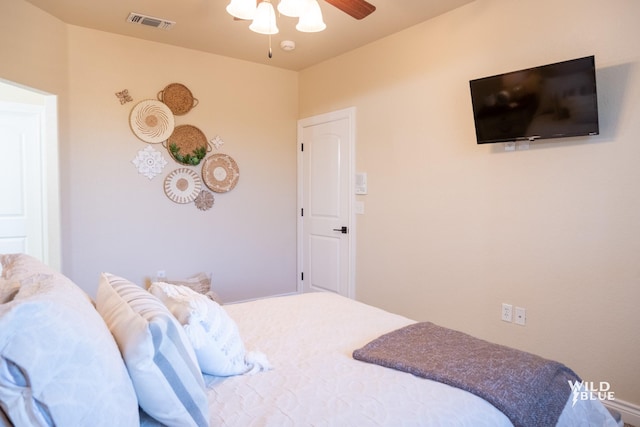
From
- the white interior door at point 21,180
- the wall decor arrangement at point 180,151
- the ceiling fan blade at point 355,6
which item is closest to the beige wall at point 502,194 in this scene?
the ceiling fan blade at point 355,6

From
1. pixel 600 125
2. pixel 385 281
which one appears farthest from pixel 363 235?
pixel 600 125

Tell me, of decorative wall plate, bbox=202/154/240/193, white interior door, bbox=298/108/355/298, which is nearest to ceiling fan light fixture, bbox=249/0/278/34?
white interior door, bbox=298/108/355/298

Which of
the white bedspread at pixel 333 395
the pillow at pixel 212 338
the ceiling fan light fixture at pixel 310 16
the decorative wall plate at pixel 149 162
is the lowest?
the white bedspread at pixel 333 395

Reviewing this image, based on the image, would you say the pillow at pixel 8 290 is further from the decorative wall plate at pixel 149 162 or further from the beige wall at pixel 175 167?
the decorative wall plate at pixel 149 162

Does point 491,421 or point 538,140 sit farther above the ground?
point 538,140

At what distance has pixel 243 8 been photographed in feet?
6.32

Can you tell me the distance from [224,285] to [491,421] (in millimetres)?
3308

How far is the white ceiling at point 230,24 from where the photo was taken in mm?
2847

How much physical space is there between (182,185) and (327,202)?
146 cm

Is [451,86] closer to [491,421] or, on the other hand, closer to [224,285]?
[491,421]

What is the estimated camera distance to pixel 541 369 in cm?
136

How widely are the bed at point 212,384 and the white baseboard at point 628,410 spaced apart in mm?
1011

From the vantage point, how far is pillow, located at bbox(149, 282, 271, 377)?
128cm

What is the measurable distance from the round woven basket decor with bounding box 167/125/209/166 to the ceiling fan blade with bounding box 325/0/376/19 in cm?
216
